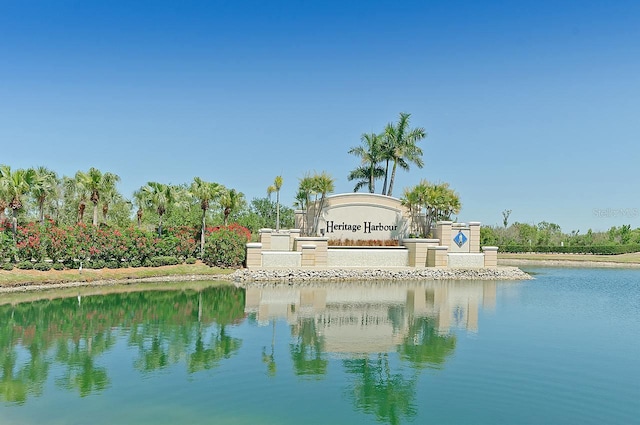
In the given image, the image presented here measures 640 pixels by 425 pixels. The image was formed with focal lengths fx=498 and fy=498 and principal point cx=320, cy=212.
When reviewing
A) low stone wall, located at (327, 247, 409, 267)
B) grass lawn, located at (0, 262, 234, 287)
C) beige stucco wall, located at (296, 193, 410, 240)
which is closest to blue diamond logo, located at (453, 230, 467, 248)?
beige stucco wall, located at (296, 193, 410, 240)

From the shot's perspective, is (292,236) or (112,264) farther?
(292,236)

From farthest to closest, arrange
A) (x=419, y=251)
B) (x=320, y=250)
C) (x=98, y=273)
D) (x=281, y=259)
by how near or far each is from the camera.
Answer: (x=419, y=251) < (x=320, y=250) < (x=281, y=259) < (x=98, y=273)

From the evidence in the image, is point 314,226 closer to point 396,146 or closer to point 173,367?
point 396,146

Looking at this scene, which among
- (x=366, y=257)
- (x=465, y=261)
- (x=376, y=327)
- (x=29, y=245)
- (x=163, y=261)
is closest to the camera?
(x=376, y=327)

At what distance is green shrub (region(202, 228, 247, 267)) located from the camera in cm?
3859

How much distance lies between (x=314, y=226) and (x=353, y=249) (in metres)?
5.46

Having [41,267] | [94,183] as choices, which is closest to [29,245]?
[41,267]

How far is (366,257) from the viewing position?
4022 cm

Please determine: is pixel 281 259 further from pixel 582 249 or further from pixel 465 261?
pixel 582 249

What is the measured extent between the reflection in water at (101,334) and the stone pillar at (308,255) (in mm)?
10109

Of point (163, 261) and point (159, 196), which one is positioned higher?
point (159, 196)

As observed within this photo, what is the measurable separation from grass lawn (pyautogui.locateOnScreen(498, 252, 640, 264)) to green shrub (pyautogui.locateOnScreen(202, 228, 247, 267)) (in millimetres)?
35674

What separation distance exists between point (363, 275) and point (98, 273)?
18404 mm

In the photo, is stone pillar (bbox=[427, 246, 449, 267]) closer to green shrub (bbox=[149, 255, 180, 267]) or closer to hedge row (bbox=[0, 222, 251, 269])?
hedge row (bbox=[0, 222, 251, 269])
